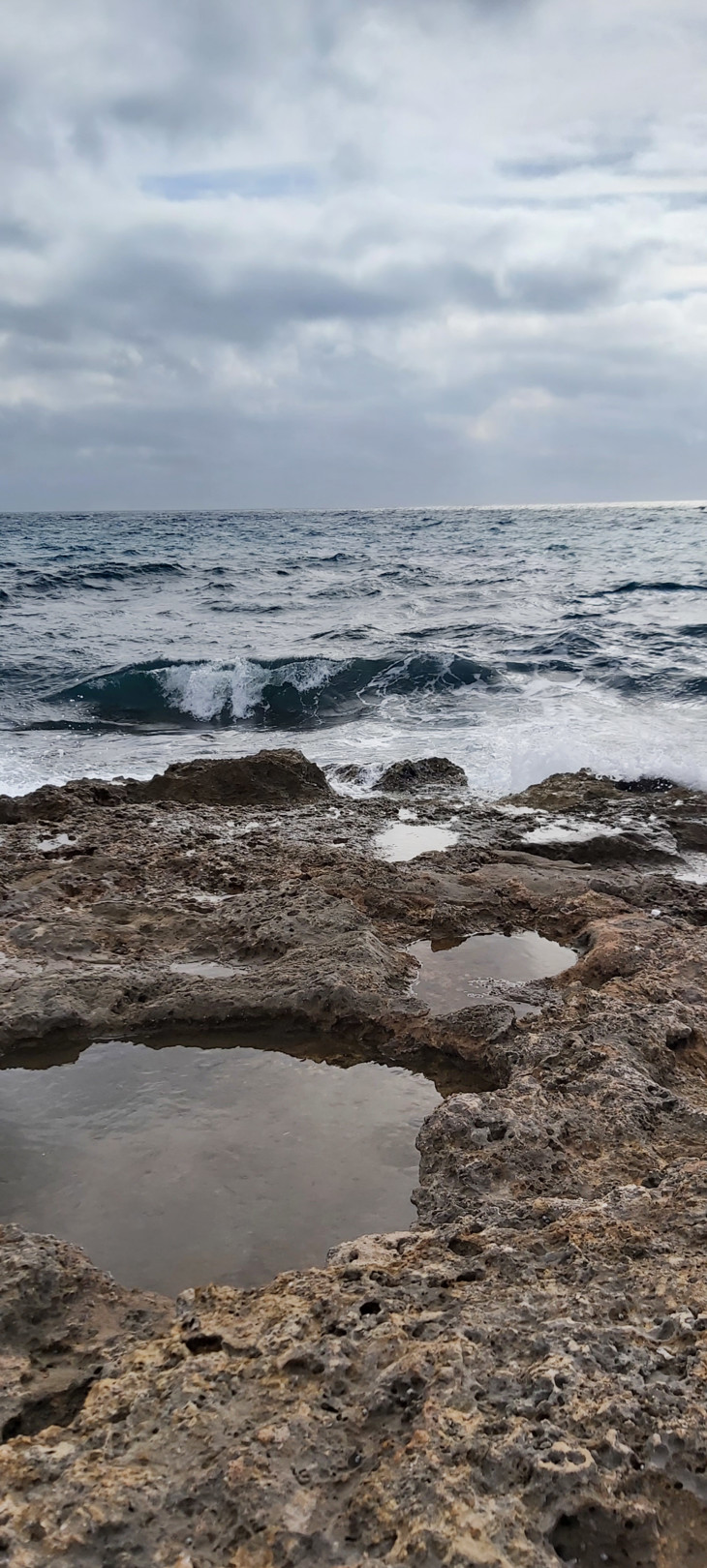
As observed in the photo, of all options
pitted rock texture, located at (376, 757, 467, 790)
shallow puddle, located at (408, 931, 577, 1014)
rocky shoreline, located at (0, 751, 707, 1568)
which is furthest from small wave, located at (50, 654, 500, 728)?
rocky shoreline, located at (0, 751, 707, 1568)

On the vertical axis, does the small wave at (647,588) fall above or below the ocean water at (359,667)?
above

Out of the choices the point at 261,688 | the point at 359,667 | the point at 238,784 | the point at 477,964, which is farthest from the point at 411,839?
the point at 359,667

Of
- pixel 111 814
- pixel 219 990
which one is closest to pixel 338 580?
pixel 111 814

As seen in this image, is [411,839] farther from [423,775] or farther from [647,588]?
[647,588]

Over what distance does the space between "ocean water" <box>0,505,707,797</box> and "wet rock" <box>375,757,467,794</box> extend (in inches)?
8.7

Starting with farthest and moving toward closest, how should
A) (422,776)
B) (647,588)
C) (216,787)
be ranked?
(647,588) < (422,776) < (216,787)

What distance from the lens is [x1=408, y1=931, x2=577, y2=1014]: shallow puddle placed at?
3.87 meters

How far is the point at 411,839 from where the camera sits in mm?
6137

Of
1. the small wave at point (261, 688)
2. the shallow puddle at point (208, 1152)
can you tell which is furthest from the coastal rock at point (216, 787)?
the small wave at point (261, 688)

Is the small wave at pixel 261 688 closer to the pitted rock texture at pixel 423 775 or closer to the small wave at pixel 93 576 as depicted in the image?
the pitted rock texture at pixel 423 775

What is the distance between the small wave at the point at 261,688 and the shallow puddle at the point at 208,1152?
7.62 m

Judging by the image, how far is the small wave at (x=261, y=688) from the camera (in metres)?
11.2

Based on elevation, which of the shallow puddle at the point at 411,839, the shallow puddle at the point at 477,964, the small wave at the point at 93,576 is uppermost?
the small wave at the point at 93,576

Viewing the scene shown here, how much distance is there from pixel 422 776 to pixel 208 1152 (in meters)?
5.07
